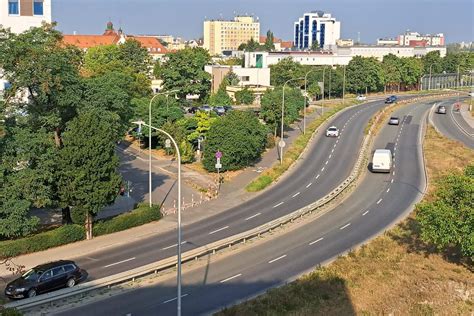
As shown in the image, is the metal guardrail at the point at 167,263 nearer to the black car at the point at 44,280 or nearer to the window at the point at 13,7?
the black car at the point at 44,280

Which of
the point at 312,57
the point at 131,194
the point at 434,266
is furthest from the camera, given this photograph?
the point at 312,57

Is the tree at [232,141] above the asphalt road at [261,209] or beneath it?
above

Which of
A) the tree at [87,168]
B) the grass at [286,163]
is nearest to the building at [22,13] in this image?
the tree at [87,168]

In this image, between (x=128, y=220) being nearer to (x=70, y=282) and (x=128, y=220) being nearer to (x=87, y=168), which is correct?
(x=87, y=168)

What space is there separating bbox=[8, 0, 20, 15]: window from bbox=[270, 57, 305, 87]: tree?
72.0 meters

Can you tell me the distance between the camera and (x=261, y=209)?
1759 inches

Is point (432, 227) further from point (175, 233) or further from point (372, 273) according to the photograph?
point (175, 233)

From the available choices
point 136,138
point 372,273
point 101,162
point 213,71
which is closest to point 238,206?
point 101,162

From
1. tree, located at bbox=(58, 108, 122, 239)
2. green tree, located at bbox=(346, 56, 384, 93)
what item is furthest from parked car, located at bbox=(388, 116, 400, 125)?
tree, located at bbox=(58, 108, 122, 239)

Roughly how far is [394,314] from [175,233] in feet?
54.1

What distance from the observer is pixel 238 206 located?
45844 mm

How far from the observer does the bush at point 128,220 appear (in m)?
38.4

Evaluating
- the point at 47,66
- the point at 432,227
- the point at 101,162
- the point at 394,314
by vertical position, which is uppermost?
the point at 47,66

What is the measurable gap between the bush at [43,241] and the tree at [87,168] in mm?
1091
